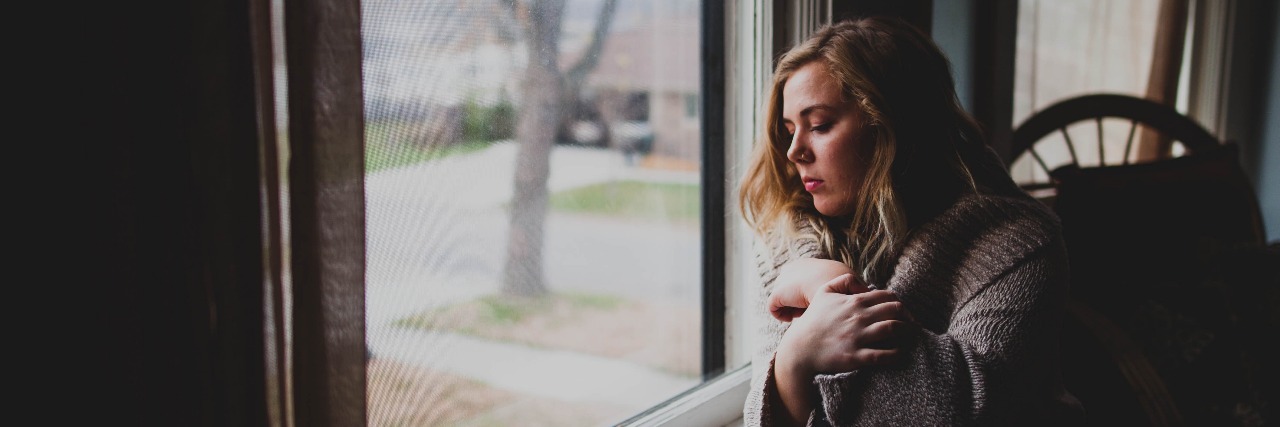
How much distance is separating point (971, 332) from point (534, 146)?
21.7 inches

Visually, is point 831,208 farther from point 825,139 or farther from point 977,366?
point 977,366

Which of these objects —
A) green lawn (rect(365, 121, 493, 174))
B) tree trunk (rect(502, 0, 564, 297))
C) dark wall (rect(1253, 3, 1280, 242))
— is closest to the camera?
green lawn (rect(365, 121, 493, 174))

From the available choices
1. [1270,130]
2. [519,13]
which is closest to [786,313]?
[519,13]

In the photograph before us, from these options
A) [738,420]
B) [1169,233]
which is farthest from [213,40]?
[1169,233]

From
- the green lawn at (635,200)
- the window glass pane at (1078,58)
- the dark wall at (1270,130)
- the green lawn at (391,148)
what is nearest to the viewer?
the green lawn at (391,148)

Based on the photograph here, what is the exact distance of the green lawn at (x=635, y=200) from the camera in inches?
46.9

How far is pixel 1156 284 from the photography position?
5.50 ft

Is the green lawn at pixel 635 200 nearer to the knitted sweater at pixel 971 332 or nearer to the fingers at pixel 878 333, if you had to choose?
the knitted sweater at pixel 971 332

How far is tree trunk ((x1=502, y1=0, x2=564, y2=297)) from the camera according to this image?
106 centimetres

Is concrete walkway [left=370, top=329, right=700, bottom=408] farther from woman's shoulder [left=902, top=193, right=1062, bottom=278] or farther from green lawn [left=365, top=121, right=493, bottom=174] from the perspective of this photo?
woman's shoulder [left=902, top=193, right=1062, bottom=278]

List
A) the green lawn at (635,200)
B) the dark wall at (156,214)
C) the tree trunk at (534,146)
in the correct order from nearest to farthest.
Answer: the dark wall at (156,214), the tree trunk at (534,146), the green lawn at (635,200)

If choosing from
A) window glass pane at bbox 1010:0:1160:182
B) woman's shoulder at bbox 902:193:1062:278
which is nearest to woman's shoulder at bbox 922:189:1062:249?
woman's shoulder at bbox 902:193:1062:278

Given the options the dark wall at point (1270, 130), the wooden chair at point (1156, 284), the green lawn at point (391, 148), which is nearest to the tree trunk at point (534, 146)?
the green lawn at point (391, 148)

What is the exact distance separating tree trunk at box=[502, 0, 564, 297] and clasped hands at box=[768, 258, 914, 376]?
37 centimetres
